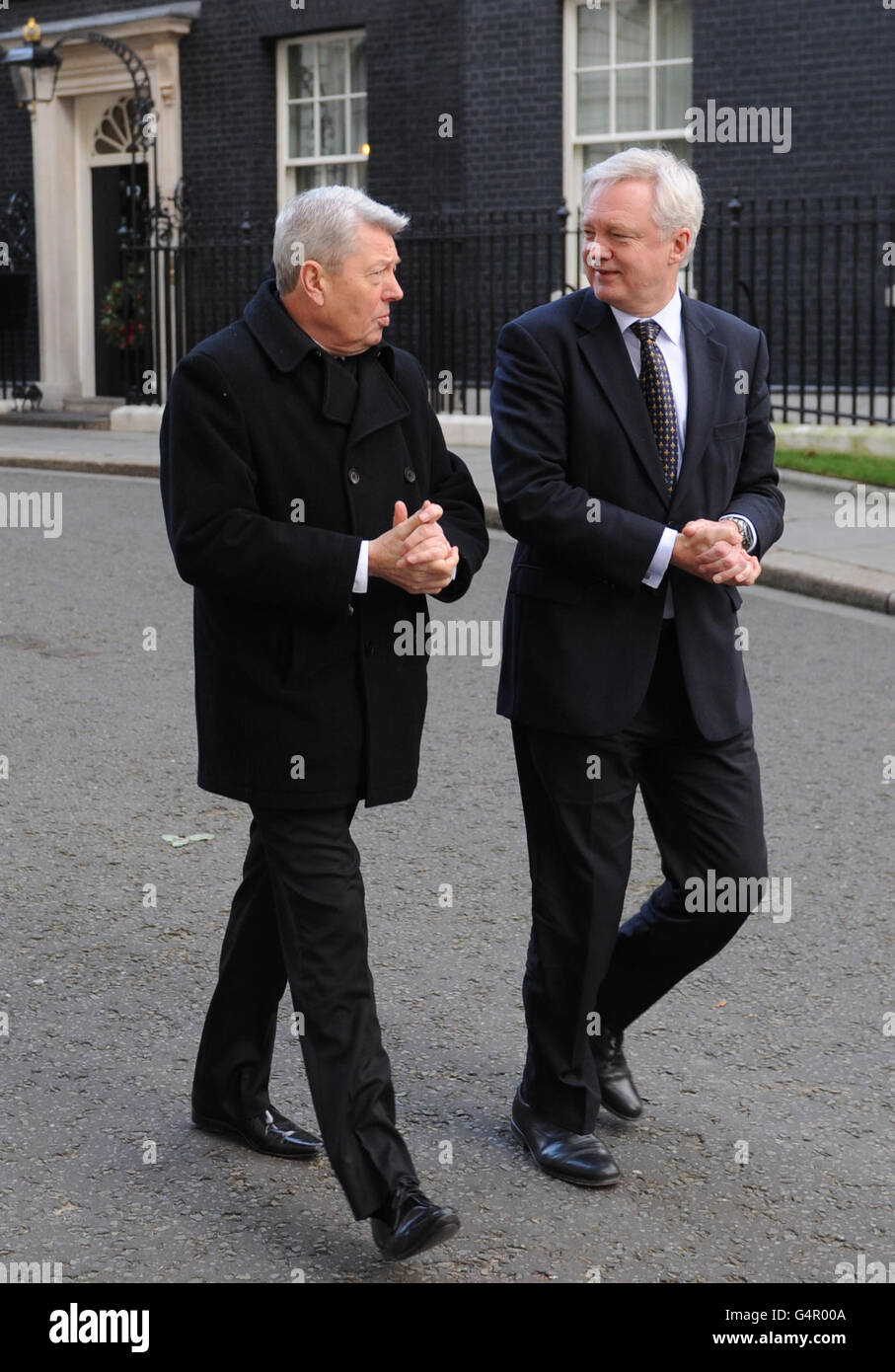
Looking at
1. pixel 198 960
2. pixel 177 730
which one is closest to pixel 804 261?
pixel 177 730

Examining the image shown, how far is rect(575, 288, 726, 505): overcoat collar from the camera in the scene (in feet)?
11.3

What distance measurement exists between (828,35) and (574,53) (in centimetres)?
272

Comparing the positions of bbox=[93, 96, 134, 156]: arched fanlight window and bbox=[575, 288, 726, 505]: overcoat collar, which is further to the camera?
bbox=[93, 96, 134, 156]: arched fanlight window

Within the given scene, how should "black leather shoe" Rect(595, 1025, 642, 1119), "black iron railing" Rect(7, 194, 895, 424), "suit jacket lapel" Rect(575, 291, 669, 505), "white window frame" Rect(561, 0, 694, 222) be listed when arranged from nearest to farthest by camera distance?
1. "suit jacket lapel" Rect(575, 291, 669, 505)
2. "black leather shoe" Rect(595, 1025, 642, 1119)
3. "black iron railing" Rect(7, 194, 895, 424)
4. "white window frame" Rect(561, 0, 694, 222)

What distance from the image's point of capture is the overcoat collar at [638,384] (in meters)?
3.45

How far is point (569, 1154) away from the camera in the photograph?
352cm

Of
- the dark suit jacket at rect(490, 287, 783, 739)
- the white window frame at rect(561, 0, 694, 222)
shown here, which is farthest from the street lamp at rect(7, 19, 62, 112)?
the dark suit jacket at rect(490, 287, 783, 739)

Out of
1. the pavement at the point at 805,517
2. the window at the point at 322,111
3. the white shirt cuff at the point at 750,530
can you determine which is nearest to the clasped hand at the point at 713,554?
the white shirt cuff at the point at 750,530

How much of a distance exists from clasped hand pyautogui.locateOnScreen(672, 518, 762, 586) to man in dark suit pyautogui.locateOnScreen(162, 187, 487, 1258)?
0.38 metres

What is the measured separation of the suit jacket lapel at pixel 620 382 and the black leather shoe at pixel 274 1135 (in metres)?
1.44

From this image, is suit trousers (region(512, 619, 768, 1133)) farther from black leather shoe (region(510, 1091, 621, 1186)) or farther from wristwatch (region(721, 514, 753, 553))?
wristwatch (region(721, 514, 753, 553))

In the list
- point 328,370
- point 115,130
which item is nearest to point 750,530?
point 328,370

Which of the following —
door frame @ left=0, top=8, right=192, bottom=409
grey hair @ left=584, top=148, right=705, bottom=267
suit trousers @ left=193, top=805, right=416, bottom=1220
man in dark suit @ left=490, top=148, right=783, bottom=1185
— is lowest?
suit trousers @ left=193, top=805, right=416, bottom=1220

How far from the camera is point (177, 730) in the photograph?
694 cm
